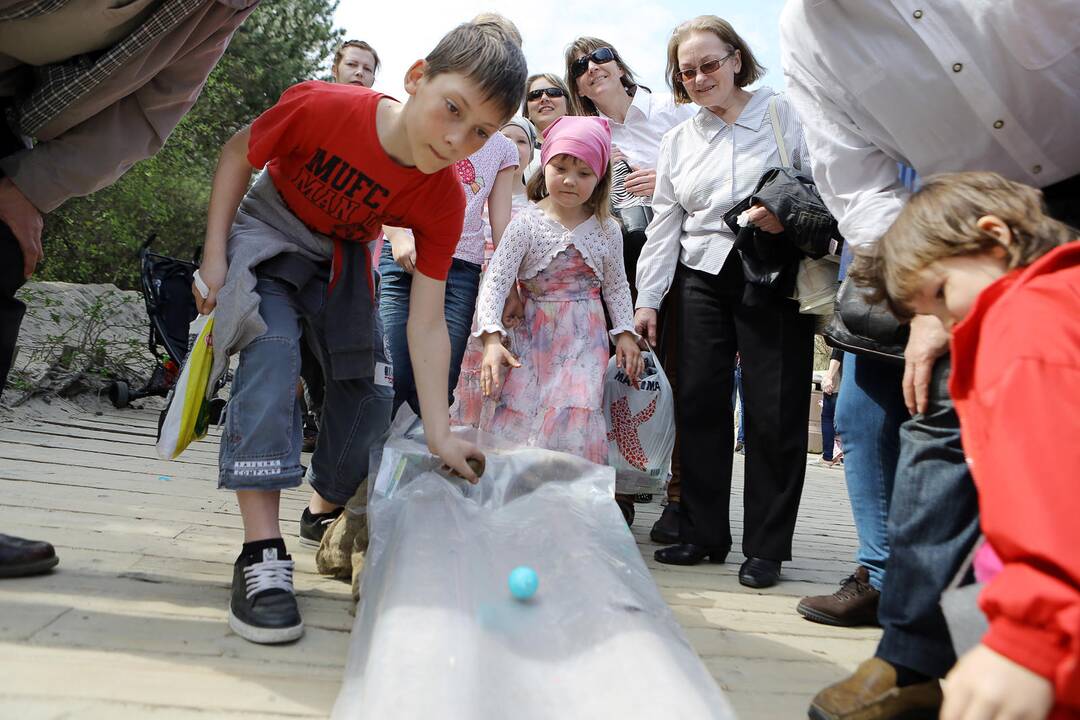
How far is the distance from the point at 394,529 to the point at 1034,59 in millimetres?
1675

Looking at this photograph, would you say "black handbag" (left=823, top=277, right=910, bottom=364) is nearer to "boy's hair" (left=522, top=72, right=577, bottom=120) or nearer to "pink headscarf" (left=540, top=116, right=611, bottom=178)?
"pink headscarf" (left=540, top=116, right=611, bottom=178)

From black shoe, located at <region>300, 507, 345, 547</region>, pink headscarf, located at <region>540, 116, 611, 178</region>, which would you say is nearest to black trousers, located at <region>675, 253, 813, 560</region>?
pink headscarf, located at <region>540, 116, 611, 178</region>

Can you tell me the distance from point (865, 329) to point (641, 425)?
1.33 m

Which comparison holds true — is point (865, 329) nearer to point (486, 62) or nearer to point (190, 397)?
point (486, 62)

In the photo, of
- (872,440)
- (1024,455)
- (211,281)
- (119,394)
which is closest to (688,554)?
(872,440)

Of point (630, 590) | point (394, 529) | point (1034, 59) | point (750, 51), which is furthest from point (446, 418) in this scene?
point (750, 51)

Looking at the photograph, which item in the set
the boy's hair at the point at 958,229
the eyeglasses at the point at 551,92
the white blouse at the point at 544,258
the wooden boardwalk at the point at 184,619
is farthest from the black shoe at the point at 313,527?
the eyeglasses at the point at 551,92

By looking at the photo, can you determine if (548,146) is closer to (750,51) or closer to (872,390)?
(750,51)

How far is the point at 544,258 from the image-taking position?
3234mm

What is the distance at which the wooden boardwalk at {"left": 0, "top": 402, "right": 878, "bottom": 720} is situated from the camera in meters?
1.56

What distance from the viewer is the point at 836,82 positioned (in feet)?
6.73

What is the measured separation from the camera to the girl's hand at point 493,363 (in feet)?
9.98

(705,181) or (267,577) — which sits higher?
(705,181)

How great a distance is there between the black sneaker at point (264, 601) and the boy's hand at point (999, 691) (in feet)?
4.42
